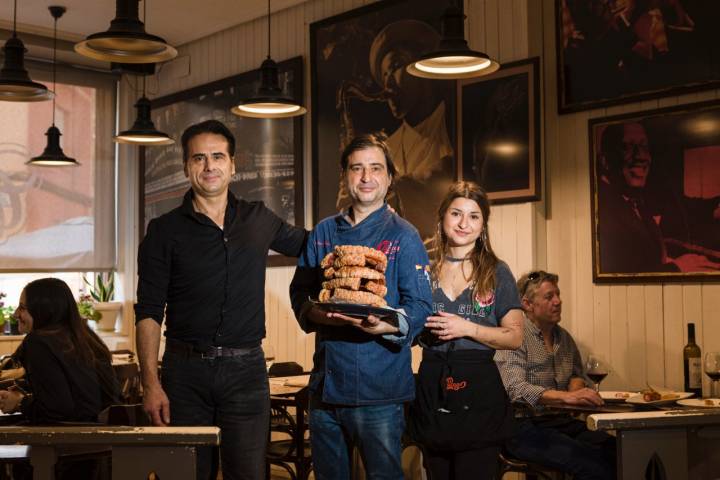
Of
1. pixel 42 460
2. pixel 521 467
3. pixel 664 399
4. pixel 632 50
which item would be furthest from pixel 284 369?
pixel 42 460

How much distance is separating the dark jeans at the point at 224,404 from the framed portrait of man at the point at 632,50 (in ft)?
9.87

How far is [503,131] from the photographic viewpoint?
5.22m

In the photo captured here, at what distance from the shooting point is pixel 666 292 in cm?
463

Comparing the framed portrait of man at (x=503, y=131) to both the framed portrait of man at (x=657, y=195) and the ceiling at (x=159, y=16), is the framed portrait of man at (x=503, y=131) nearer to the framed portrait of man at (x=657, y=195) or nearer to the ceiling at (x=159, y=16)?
the framed portrait of man at (x=657, y=195)

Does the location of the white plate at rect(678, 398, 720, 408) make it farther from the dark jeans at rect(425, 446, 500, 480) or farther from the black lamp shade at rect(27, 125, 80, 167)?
the black lamp shade at rect(27, 125, 80, 167)

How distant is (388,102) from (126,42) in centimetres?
252

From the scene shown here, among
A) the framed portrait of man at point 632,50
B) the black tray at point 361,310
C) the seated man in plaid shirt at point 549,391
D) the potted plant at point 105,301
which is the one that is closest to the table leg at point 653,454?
the black tray at point 361,310

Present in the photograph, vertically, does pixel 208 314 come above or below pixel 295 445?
above

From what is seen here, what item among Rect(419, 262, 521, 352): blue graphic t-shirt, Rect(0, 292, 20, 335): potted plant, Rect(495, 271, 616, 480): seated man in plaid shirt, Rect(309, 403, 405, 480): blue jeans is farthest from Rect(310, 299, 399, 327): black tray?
Rect(0, 292, 20, 335): potted plant

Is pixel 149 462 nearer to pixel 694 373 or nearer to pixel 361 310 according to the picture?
pixel 361 310

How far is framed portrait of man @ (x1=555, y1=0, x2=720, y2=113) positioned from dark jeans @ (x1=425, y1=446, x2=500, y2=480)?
8.84 ft

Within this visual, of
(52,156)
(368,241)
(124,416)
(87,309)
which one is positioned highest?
(52,156)

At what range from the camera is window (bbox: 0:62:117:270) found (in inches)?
326

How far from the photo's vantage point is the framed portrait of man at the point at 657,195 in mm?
4434
